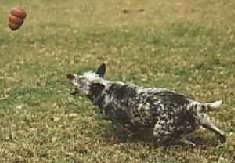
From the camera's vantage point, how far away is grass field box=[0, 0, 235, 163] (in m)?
9.42

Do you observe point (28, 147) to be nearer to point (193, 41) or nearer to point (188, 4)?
point (193, 41)

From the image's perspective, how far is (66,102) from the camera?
40.1 feet

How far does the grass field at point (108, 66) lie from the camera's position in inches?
371

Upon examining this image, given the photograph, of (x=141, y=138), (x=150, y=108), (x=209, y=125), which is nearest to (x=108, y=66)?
(x=141, y=138)

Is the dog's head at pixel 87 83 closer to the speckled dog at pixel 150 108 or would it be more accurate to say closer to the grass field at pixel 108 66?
the speckled dog at pixel 150 108

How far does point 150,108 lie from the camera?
928 cm

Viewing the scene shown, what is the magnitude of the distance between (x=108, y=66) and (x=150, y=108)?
21.6 feet

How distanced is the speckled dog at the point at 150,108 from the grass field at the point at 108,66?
274 mm

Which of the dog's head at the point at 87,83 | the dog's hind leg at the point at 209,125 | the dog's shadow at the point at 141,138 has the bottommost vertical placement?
the dog's shadow at the point at 141,138

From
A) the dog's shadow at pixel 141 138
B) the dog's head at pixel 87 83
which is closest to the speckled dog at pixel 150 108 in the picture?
the dog's head at pixel 87 83

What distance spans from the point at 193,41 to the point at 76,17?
23.6 ft

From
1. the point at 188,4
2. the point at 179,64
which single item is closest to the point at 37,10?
the point at 188,4

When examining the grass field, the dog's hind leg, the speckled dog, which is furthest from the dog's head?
the dog's hind leg

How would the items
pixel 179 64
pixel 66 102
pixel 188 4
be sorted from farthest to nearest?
pixel 188 4, pixel 179 64, pixel 66 102
